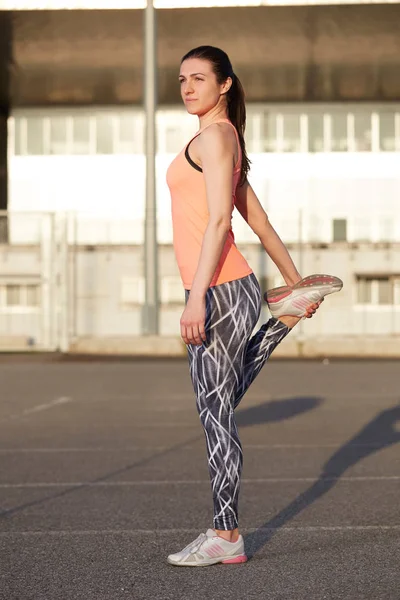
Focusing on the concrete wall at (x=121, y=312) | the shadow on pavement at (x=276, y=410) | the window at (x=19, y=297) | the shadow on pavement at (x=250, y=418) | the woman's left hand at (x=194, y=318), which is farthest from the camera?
the window at (x=19, y=297)

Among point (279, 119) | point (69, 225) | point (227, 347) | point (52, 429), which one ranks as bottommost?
point (52, 429)

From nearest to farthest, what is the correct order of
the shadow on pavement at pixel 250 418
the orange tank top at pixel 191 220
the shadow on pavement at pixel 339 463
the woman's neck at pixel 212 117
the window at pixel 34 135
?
the orange tank top at pixel 191 220 → the woman's neck at pixel 212 117 → the shadow on pavement at pixel 339 463 → the shadow on pavement at pixel 250 418 → the window at pixel 34 135

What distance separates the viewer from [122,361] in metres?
21.3

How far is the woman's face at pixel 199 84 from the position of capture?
4789 mm

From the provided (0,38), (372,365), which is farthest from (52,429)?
(0,38)

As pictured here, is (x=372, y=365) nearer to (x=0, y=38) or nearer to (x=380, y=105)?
(x=0, y=38)

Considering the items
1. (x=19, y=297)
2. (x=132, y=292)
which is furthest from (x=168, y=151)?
(x=19, y=297)

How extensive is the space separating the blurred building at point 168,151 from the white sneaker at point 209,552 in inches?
696

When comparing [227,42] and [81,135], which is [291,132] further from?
[227,42]

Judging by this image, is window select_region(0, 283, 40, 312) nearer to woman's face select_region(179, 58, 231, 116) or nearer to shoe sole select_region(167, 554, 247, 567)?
shoe sole select_region(167, 554, 247, 567)

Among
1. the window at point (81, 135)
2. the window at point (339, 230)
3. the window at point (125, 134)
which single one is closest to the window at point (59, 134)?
the window at point (81, 135)

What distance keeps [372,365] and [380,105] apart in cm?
2448

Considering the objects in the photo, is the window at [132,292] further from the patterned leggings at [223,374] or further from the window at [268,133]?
the patterned leggings at [223,374]

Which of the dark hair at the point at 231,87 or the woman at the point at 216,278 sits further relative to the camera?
the dark hair at the point at 231,87
